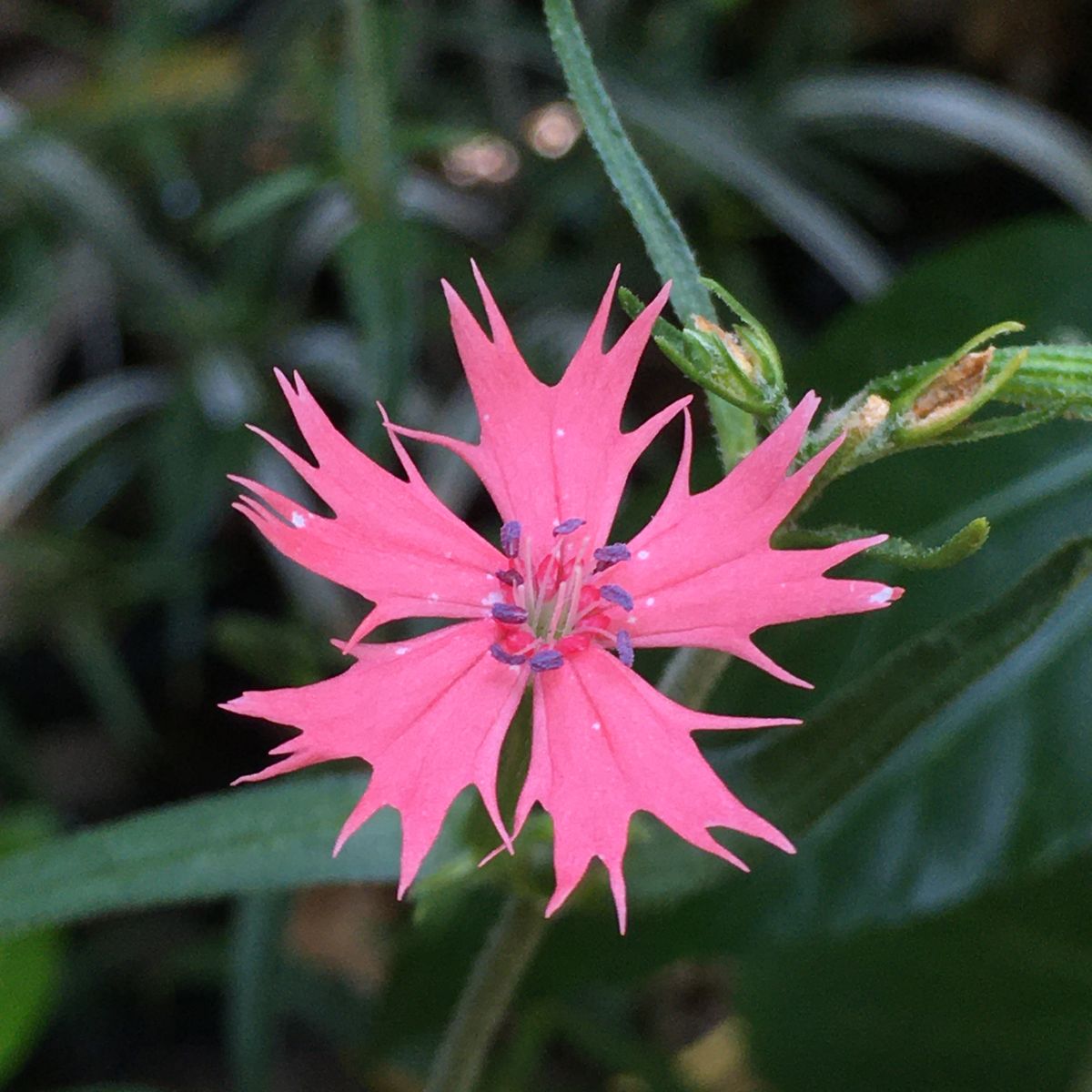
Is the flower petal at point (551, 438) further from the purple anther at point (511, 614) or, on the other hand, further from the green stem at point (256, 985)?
the green stem at point (256, 985)

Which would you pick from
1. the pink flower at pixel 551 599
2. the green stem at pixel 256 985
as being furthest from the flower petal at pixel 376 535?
the green stem at pixel 256 985

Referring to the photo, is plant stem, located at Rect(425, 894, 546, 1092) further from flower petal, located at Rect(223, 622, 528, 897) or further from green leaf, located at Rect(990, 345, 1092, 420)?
green leaf, located at Rect(990, 345, 1092, 420)

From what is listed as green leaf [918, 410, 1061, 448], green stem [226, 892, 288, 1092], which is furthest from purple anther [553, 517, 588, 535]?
green stem [226, 892, 288, 1092]

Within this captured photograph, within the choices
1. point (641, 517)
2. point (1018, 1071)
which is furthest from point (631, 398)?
point (1018, 1071)

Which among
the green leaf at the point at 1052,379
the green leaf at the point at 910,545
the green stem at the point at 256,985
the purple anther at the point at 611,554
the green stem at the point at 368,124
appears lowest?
the green stem at the point at 256,985

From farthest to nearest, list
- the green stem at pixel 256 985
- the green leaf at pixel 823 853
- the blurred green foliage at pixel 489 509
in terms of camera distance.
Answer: the green stem at pixel 256 985 < the blurred green foliage at pixel 489 509 < the green leaf at pixel 823 853

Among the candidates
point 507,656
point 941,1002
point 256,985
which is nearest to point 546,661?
point 507,656

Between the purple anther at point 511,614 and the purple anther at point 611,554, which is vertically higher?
the purple anther at point 611,554
